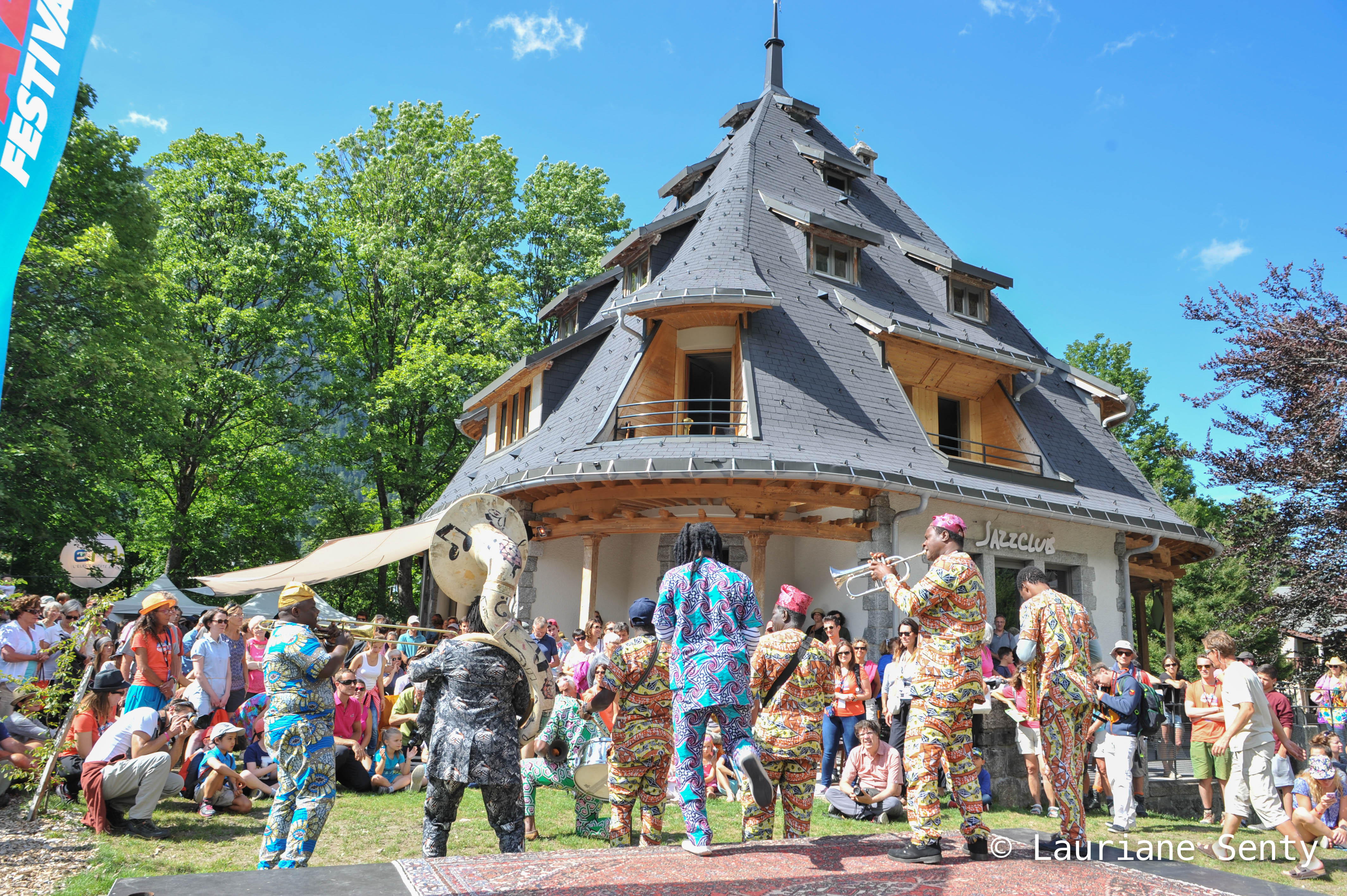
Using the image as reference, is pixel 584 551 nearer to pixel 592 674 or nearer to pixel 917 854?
pixel 592 674

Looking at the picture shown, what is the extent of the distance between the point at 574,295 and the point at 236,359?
11.1 metres

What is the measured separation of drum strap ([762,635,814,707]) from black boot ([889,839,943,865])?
1537 mm

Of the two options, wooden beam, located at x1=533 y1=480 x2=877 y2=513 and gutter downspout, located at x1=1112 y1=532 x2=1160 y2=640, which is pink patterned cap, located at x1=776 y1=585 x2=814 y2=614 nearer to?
wooden beam, located at x1=533 y1=480 x2=877 y2=513

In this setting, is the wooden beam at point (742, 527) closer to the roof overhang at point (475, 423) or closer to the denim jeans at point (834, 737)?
the denim jeans at point (834, 737)

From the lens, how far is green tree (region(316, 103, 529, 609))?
2656 cm

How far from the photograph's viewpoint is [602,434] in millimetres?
15602

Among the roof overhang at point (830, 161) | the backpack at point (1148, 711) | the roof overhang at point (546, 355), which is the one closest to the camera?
the backpack at point (1148, 711)

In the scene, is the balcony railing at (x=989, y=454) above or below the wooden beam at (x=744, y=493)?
above

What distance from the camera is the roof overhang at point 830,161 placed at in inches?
866

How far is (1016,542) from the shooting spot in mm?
16859

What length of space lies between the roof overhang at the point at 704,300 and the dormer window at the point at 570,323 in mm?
6857

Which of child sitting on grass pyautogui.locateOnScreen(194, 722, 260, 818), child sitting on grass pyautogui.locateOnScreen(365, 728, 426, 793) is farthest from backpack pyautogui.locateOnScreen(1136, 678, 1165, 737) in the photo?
child sitting on grass pyautogui.locateOnScreen(194, 722, 260, 818)

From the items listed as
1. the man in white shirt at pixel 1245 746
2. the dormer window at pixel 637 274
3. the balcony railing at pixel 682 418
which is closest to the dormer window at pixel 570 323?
the dormer window at pixel 637 274

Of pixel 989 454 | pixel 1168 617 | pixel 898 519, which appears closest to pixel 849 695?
pixel 898 519
